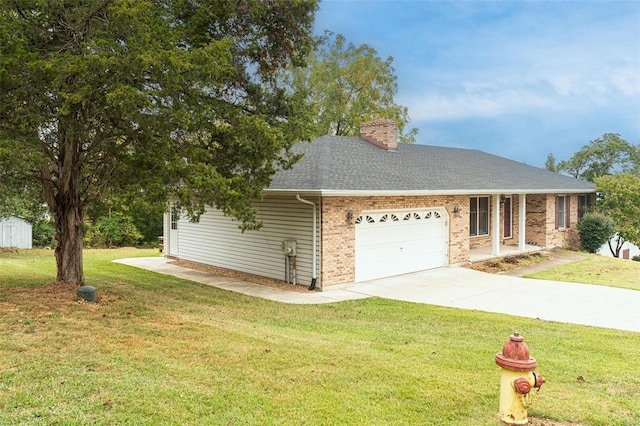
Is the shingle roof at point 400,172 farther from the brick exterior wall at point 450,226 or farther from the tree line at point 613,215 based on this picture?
the tree line at point 613,215

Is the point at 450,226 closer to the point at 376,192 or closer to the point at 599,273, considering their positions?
the point at 376,192

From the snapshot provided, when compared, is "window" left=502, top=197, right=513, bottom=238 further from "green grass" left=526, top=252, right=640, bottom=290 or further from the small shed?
the small shed

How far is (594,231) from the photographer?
76.5 ft

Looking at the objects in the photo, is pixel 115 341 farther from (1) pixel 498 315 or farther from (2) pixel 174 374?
(1) pixel 498 315

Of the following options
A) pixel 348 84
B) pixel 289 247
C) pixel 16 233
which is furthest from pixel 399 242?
pixel 348 84

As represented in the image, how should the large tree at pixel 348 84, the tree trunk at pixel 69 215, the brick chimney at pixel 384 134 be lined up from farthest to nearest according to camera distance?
the large tree at pixel 348 84 < the brick chimney at pixel 384 134 < the tree trunk at pixel 69 215

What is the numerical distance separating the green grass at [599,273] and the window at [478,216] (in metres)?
3.62

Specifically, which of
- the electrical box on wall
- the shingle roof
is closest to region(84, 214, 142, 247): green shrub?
the shingle roof

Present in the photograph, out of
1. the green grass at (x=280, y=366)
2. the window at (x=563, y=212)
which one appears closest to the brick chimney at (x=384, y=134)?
the window at (x=563, y=212)

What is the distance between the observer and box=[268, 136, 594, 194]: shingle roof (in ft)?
43.2

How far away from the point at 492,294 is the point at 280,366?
319 inches

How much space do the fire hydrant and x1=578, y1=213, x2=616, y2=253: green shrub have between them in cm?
2257

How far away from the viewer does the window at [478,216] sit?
19.7 meters

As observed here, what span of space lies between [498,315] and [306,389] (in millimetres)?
5997
